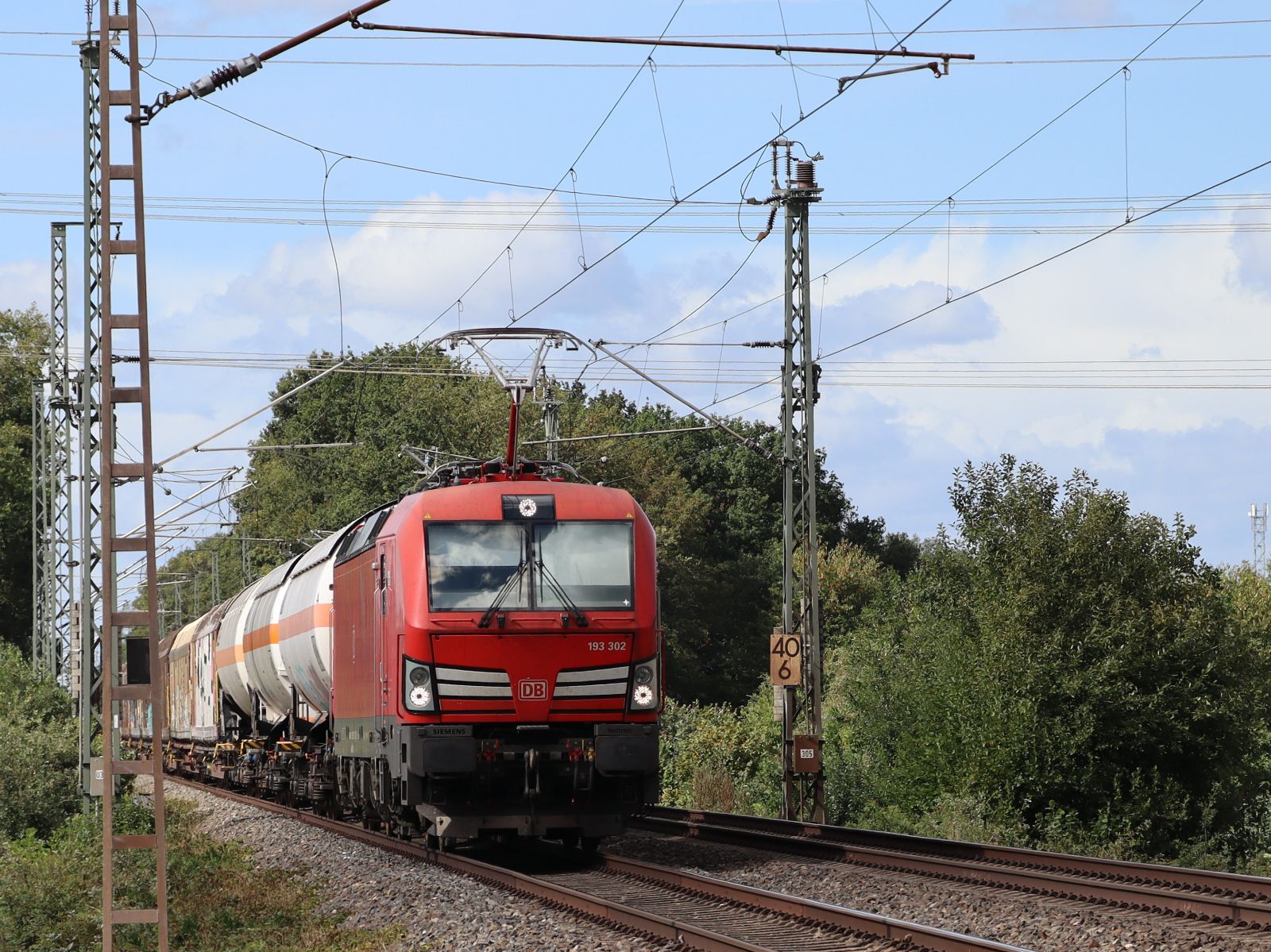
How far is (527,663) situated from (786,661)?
360 inches

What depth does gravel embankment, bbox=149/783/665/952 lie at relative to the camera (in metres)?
11.1

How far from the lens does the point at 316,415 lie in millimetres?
74750

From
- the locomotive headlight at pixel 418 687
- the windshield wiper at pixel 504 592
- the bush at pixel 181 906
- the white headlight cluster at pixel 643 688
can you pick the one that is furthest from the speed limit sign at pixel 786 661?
the locomotive headlight at pixel 418 687

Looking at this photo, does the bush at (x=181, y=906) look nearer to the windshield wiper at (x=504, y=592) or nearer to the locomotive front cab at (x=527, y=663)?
the locomotive front cab at (x=527, y=663)

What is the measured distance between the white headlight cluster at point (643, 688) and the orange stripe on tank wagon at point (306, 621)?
6.22 meters

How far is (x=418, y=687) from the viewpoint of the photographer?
14438mm

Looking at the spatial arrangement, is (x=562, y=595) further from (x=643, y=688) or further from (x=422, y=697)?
(x=422, y=697)

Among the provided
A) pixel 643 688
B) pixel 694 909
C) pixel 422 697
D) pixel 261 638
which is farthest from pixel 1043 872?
pixel 261 638

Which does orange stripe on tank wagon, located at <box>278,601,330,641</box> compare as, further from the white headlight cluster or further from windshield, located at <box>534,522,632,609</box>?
the white headlight cluster

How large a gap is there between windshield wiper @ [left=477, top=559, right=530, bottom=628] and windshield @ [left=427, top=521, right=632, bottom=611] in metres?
0.02

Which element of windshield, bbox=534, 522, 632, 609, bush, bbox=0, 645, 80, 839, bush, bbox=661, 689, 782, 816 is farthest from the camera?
bush, bbox=661, 689, 782, 816

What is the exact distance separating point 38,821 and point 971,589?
15.3 metres

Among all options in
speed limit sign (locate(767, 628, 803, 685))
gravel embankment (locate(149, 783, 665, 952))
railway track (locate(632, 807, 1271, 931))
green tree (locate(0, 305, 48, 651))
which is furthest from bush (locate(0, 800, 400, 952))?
green tree (locate(0, 305, 48, 651))

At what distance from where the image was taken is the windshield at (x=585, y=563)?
584 inches
